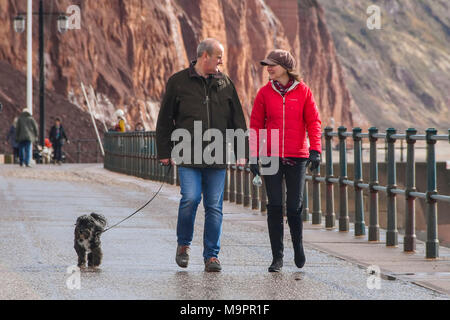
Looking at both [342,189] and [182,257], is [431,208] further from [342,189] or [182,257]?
[342,189]

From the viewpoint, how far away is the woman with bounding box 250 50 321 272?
31.2 feet

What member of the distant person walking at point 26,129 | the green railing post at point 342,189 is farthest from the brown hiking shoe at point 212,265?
the distant person walking at point 26,129

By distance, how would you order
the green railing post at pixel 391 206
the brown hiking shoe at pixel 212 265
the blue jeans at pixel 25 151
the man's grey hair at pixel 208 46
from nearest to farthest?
1. the man's grey hair at pixel 208 46
2. the brown hiking shoe at pixel 212 265
3. the green railing post at pixel 391 206
4. the blue jeans at pixel 25 151

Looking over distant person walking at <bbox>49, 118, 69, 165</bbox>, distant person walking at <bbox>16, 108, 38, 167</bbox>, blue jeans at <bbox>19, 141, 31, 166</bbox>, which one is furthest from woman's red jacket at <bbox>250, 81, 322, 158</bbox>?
distant person walking at <bbox>49, 118, 69, 165</bbox>

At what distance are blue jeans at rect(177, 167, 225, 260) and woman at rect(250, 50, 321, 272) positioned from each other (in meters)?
0.38

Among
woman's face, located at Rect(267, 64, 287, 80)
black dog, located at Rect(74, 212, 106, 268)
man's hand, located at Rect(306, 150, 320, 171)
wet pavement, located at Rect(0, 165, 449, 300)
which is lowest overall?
wet pavement, located at Rect(0, 165, 449, 300)

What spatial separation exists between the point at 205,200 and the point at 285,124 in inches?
36.9

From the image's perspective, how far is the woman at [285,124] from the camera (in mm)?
9523

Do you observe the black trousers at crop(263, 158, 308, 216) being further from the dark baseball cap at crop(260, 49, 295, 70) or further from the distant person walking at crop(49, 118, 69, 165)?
the distant person walking at crop(49, 118, 69, 165)

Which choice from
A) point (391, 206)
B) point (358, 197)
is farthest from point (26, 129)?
point (391, 206)

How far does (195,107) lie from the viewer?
31.4 feet

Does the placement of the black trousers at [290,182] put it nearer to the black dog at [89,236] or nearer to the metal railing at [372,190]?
the black dog at [89,236]
